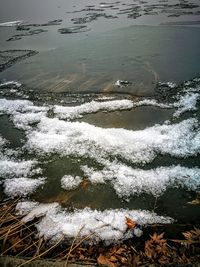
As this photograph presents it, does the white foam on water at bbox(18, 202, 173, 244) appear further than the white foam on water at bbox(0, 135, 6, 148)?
No

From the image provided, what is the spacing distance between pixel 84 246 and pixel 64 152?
0.92 metres

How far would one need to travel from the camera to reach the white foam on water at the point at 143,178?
5.77 ft

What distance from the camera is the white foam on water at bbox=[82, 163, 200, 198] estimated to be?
176cm

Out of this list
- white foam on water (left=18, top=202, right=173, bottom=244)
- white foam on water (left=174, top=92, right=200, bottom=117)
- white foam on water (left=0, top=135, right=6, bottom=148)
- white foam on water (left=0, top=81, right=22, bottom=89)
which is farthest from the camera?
white foam on water (left=0, top=81, right=22, bottom=89)

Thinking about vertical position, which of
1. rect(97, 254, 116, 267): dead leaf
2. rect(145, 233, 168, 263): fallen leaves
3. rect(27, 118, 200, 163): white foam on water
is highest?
rect(27, 118, 200, 163): white foam on water

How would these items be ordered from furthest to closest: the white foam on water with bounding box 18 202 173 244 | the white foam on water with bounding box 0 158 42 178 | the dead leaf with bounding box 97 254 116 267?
the white foam on water with bounding box 0 158 42 178 → the white foam on water with bounding box 18 202 173 244 → the dead leaf with bounding box 97 254 116 267

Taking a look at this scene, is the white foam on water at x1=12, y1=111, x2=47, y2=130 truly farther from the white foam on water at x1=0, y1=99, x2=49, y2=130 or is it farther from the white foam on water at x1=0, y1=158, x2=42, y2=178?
the white foam on water at x1=0, y1=158, x2=42, y2=178

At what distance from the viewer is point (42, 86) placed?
11.6 ft

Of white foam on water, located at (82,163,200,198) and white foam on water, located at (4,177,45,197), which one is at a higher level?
white foam on water, located at (82,163,200,198)

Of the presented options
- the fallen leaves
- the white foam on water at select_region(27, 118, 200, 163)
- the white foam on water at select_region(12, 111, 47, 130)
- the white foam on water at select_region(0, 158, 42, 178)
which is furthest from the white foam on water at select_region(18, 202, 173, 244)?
the white foam on water at select_region(12, 111, 47, 130)

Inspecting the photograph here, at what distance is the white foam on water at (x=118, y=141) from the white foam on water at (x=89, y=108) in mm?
225

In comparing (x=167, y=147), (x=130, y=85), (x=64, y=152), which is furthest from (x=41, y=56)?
(x=167, y=147)

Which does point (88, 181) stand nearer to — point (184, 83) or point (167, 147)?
point (167, 147)

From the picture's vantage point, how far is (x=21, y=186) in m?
1.89
